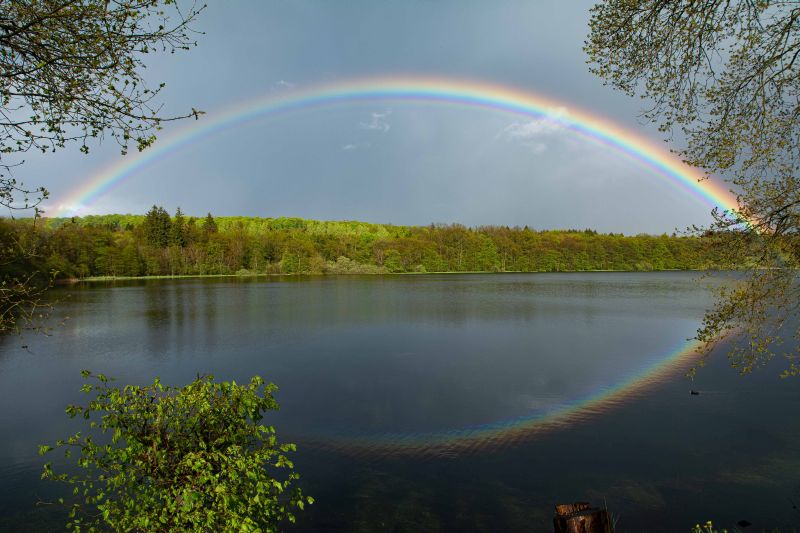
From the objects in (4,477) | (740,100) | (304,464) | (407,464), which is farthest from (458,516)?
(4,477)

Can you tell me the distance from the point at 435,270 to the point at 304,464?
103872mm

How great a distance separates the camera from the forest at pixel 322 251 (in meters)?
86.7

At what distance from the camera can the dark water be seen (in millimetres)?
7520

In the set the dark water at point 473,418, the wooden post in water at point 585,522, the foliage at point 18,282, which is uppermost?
the foliage at point 18,282

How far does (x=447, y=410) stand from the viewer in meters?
12.2

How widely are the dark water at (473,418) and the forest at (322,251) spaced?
71.1 m

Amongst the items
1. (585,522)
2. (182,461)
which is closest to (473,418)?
(585,522)

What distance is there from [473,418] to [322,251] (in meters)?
104

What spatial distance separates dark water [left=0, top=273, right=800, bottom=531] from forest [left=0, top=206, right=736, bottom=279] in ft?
233

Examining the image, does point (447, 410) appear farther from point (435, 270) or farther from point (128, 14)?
point (435, 270)

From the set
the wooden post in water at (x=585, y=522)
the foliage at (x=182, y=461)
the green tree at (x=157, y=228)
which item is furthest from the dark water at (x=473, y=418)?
the green tree at (x=157, y=228)

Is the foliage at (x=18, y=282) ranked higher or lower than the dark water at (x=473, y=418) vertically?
higher

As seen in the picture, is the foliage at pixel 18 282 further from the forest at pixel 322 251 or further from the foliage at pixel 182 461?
the forest at pixel 322 251

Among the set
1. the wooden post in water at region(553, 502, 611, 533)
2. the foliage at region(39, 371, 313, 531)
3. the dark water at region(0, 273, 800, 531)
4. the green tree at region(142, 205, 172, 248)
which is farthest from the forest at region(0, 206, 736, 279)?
the wooden post in water at region(553, 502, 611, 533)
